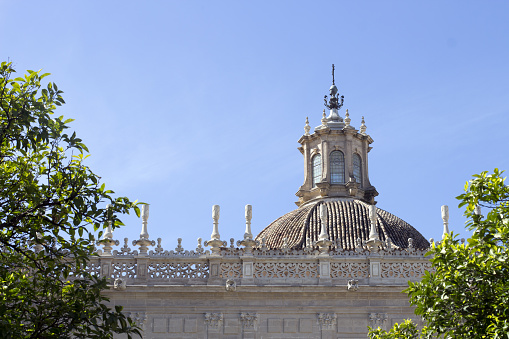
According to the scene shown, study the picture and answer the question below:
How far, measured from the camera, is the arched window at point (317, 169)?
4456 centimetres

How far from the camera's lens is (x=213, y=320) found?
29.0m

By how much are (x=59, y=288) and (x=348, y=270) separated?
14632 millimetres

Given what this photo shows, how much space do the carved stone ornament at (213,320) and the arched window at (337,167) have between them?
16.3 meters

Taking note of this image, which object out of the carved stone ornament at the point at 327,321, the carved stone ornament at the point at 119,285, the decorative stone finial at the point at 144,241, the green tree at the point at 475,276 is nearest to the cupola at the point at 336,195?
the carved stone ornament at the point at 327,321

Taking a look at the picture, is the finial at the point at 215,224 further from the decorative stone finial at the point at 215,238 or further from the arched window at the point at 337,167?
the arched window at the point at 337,167

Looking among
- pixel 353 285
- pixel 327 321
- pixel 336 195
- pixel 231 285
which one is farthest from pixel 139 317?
pixel 336 195

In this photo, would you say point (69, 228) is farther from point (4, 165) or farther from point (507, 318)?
point (507, 318)

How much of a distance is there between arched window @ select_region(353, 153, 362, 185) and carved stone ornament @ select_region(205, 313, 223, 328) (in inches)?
663

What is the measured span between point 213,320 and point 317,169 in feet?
56.4

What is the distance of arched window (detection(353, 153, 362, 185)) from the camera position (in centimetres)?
4453

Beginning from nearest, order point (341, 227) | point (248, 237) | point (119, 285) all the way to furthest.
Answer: point (119, 285)
point (248, 237)
point (341, 227)

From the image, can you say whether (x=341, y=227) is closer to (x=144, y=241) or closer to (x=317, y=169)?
(x=317, y=169)

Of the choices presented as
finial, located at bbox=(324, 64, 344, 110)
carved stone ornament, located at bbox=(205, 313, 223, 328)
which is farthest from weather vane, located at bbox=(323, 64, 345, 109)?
carved stone ornament, located at bbox=(205, 313, 223, 328)

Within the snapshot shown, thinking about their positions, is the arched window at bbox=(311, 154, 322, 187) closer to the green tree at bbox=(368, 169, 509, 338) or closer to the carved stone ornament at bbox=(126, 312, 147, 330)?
the carved stone ornament at bbox=(126, 312, 147, 330)
